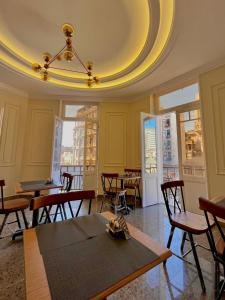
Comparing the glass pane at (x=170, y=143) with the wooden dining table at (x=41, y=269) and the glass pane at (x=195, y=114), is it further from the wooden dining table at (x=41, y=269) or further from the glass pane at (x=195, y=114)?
the wooden dining table at (x=41, y=269)

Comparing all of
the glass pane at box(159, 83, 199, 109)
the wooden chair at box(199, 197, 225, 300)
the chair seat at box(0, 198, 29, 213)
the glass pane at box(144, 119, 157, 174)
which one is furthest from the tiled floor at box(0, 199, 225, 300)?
the glass pane at box(159, 83, 199, 109)

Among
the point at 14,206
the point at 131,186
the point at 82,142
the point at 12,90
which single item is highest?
the point at 12,90

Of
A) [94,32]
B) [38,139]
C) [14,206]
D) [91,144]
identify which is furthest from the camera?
[91,144]

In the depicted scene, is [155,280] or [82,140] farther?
[82,140]

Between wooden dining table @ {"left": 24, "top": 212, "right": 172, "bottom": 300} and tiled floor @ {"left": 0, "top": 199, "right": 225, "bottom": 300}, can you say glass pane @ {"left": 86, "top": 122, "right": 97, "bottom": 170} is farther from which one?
wooden dining table @ {"left": 24, "top": 212, "right": 172, "bottom": 300}

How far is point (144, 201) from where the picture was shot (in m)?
3.89

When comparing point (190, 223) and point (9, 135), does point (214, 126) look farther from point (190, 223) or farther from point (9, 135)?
point (9, 135)

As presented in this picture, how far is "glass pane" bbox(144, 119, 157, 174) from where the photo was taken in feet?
13.5

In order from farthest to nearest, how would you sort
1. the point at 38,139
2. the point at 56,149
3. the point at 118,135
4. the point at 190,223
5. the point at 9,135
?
1. the point at 118,135
2. the point at 38,139
3. the point at 56,149
4. the point at 9,135
5. the point at 190,223

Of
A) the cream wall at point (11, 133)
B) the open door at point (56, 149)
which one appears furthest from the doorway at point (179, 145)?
the cream wall at point (11, 133)

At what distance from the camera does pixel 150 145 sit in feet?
13.9

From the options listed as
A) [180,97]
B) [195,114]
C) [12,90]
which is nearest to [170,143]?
[195,114]

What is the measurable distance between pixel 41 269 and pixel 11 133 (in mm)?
4643

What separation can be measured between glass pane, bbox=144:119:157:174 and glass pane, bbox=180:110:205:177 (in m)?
0.72
